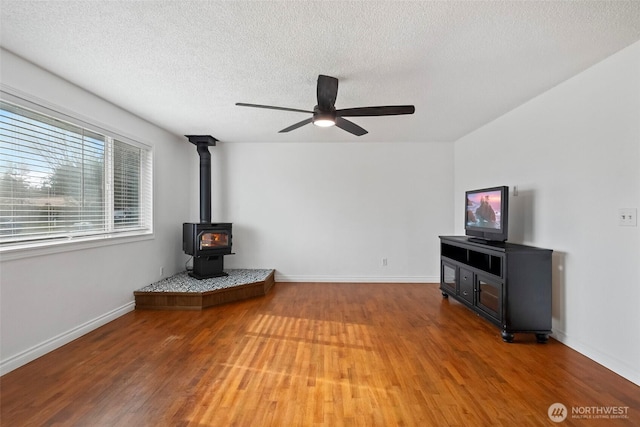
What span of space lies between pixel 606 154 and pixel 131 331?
180 inches

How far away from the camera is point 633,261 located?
2.12 metres

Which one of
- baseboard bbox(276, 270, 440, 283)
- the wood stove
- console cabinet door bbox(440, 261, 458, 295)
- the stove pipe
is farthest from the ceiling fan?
baseboard bbox(276, 270, 440, 283)

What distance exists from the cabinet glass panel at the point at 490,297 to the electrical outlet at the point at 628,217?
104 cm

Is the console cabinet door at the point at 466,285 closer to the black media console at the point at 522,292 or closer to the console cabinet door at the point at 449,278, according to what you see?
the console cabinet door at the point at 449,278

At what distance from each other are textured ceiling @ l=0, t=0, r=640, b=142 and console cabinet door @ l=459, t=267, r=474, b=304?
75.9 inches

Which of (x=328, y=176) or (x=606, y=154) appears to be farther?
(x=328, y=176)

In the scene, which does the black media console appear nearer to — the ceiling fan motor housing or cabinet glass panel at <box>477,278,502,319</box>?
cabinet glass panel at <box>477,278,502,319</box>

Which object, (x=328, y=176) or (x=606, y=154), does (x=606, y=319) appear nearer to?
(x=606, y=154)

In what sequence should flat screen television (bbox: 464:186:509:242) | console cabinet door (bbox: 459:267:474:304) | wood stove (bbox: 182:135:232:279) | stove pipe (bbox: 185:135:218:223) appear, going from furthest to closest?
stove pipe (bbox: 185:135:218:223)
wood stove (bbox: 182:135:232:279)
console cabinet door (bbox: 459:267:474:304)
flat screen television (bbox: 464:186:509:242)

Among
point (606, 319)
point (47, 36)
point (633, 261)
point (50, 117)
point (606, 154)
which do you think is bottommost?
point (606, 319)

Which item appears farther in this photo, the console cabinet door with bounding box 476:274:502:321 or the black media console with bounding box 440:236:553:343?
the console cabinet door with bounding box 476:274:502:321

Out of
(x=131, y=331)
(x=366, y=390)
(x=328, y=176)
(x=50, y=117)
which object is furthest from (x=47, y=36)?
(x=328, y=176)

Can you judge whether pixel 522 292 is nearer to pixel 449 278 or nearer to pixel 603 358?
pixel 603 358

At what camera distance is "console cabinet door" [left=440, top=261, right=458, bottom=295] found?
374cm
